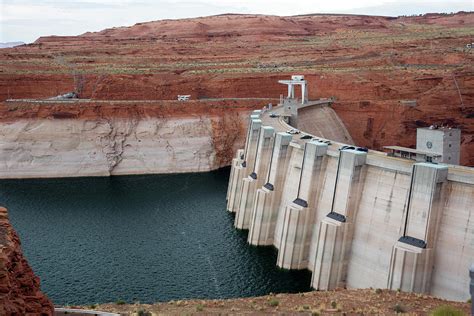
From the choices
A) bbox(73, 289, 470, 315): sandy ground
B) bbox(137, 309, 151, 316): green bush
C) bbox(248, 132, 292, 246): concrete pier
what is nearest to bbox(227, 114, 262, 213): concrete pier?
bbox(248, 132, 292, 246): concrete pier

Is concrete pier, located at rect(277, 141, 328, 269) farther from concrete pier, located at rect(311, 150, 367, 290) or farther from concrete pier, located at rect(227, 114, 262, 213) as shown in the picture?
concrete pier, located at rect(227, 114, 262, 213)

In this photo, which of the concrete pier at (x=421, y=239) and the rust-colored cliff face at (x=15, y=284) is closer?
the rust-colored cliff face at (x=15, y=284)

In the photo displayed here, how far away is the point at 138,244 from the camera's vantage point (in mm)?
45344

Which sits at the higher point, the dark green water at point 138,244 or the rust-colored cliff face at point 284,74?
the rust-colored cliff face at point 284,74

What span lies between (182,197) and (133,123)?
18.7 m

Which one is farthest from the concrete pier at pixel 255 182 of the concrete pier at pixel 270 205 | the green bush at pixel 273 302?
the green bush at pixel 273 302

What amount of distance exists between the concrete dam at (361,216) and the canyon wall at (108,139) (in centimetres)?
2587

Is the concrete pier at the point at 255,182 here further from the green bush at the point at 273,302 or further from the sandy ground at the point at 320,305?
the green bush at the point at 273,302

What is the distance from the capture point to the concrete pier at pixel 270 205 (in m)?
44.9

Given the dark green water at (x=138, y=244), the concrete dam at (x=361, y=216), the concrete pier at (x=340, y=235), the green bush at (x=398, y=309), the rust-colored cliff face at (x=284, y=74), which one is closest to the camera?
the green bush at (x=398, y=309)

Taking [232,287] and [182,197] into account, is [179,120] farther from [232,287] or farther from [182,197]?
[232,287]

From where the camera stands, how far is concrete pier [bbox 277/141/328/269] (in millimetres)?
39219

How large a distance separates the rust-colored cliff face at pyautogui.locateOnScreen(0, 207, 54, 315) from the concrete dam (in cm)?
2068

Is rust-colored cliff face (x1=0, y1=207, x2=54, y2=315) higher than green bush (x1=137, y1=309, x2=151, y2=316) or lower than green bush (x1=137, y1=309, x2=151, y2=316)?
higher
